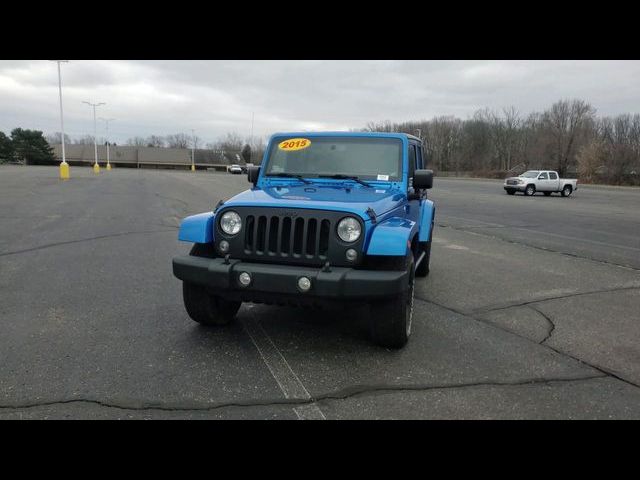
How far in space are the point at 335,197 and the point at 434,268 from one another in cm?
397

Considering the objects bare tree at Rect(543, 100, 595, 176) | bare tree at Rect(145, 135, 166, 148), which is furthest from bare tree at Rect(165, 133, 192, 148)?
bare tree at Rect(543, 100, 595, 176)

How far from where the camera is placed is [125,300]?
5.55m

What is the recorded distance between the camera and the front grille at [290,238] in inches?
152

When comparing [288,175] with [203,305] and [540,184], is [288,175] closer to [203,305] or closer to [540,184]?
[203,305]

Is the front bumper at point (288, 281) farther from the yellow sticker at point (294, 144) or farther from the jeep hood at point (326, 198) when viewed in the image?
the yellow sticker at point (294, 144)

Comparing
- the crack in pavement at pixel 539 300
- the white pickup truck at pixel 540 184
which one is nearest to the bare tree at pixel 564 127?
the white pickup truck at pixel 540 184

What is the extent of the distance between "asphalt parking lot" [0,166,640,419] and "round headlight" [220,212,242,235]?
101cm

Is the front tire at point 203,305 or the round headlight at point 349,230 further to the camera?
the front tire at point 203,305

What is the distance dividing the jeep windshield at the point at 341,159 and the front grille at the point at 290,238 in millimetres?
1334

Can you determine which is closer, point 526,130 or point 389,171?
point 389,171

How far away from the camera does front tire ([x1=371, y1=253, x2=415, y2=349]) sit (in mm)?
3916

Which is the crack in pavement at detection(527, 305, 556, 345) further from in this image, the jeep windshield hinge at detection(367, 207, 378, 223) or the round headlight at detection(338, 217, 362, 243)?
the round headlight at detection(338, 217, 362, 243)
